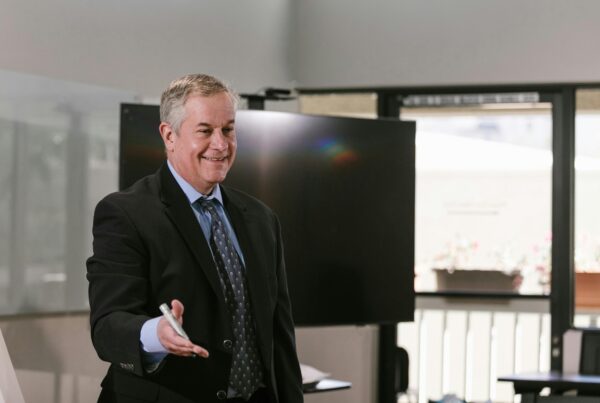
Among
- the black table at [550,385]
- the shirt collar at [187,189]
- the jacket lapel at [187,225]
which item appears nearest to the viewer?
the jacket lapel at [187,225]

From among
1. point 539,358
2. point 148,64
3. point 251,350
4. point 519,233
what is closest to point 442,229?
point 519,233

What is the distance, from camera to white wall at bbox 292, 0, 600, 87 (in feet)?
17.3

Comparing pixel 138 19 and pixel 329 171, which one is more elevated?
pixel 138 19

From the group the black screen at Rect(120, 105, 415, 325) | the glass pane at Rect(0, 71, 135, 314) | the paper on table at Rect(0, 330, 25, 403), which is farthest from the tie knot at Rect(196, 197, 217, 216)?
the black screen at Rect(120, 105, 415, 325)

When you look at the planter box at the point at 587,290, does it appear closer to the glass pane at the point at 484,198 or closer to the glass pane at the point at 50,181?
the glass pane at the point at 484,198

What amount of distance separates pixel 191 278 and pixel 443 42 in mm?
3642

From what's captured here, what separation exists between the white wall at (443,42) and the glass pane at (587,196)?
0.22m

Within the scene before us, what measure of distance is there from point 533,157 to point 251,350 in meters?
3.67

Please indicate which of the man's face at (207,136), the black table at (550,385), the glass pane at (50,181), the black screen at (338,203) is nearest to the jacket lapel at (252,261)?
A: the man's face at (207,136)

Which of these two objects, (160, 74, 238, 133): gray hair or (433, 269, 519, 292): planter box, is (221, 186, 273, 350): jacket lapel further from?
(433, 269, 519, 292): planter box

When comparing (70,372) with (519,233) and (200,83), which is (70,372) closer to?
(200,83)

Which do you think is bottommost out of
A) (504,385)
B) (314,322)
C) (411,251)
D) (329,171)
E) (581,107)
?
(504,385)

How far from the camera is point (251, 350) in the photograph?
210cm

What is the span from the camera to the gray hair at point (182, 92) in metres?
2.07
